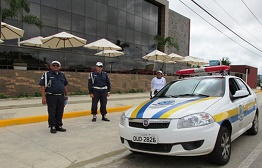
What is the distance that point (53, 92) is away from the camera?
6.62 metres

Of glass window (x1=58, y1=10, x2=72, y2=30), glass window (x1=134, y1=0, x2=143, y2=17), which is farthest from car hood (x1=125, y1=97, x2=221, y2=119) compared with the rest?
glass window (x1=134, y1=0, x2=143, y2=17)

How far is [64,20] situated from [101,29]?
12.3 feet

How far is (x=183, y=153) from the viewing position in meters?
4.08

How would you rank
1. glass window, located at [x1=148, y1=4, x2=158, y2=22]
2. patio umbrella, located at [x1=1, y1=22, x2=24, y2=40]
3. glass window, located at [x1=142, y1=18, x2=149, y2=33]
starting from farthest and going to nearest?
glass window, located at [x1=148, y1=4, x2=158, y2=22] < glass window, located at [x1=142, y1=18, x2=149, y2=33] < patio umbrella, located at [x1=1, y1=22, x2=24, y2=40]

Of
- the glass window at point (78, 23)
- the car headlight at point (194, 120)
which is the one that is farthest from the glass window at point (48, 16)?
the car headlight at point (194, 120)

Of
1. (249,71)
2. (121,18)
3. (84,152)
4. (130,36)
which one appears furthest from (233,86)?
(249,71)

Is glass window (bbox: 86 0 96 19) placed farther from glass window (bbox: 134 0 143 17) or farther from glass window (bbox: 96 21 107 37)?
glass window (bbox: 134 0 143 17)

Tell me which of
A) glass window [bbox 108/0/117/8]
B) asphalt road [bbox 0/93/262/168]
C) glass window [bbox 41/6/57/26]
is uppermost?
glass window [bbox 108/0/117/8]

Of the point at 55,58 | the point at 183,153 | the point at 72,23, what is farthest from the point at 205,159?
the point at 72,23

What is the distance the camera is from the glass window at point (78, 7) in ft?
66.9

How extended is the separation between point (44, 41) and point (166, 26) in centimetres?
1822

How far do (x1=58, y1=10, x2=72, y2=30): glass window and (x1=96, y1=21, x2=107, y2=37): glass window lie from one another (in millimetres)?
2874

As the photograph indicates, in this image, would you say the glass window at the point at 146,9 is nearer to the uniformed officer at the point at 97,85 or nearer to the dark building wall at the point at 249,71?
the dark building wall at the point at 249,71

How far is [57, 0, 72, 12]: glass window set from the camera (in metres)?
19.4
